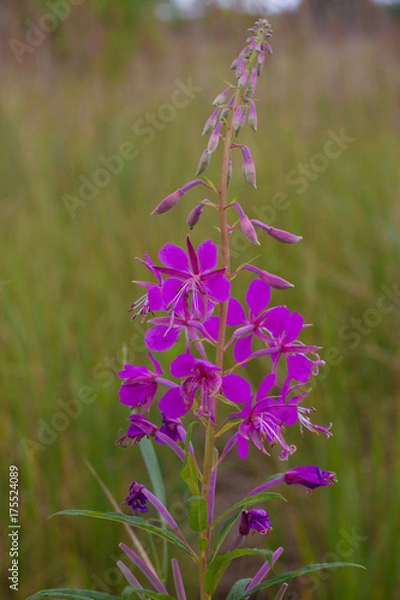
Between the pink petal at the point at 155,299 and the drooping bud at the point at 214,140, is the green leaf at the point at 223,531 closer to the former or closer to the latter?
the pink petal at the point at 155,299

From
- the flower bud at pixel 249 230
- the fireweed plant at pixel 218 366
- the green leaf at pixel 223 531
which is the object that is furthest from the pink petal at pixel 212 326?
the green leaf at pixel 223 531

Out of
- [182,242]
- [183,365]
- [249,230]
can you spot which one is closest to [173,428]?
[183,365]

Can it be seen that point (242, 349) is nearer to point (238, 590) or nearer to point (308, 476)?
point (308, 476)

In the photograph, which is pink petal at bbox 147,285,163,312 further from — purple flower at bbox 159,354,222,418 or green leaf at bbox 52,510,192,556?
green leaf at bbox 52,510,192,556

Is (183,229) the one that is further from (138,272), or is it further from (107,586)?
(107,586)

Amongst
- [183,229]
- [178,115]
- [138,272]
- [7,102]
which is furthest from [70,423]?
[7,102]

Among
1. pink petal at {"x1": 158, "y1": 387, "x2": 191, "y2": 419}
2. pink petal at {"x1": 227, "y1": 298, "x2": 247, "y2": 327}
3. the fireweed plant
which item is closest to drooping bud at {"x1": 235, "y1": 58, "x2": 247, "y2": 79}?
the fireweed plant

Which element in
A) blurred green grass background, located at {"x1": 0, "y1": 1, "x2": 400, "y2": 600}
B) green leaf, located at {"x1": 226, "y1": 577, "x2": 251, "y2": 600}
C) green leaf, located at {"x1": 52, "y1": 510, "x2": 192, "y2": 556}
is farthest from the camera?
blurred green grass background, located at {"x1": 0, "y1": 1, "x2": 400, "y2": 600}
